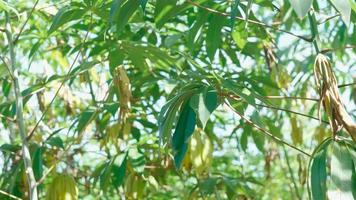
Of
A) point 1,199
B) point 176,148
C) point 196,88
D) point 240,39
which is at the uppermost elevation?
point 240,39

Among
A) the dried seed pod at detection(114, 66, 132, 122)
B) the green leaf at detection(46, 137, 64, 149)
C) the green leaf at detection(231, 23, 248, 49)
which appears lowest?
the green leaf at detection(46, 137, 64, 149)

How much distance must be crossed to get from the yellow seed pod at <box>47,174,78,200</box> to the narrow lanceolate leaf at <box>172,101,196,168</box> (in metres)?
0.42


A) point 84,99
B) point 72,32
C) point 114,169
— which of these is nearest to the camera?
point 114,169

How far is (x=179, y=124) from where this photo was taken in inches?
47.1

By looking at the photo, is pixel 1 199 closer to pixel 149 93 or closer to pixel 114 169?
pixel 114 169

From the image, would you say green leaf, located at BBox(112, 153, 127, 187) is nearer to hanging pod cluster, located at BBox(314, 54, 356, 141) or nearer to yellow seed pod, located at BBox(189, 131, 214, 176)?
yellow seed pod, located at BBox(189, 131, 214, 176)

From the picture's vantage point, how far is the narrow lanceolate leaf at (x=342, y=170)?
1027 mm

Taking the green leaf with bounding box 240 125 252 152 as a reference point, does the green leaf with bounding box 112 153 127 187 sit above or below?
below

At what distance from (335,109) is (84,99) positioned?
1678mm

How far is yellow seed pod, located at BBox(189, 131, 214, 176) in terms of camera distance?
4.90 feet

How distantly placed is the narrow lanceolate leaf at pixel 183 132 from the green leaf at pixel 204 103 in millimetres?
25

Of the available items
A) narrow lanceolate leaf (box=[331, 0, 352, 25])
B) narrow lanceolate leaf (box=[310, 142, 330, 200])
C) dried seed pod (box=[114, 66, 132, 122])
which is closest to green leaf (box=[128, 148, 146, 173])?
dried seed pod (box=[114, 66, 132, 122])

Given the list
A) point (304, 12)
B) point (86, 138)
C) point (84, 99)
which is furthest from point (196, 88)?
point (84, 99)

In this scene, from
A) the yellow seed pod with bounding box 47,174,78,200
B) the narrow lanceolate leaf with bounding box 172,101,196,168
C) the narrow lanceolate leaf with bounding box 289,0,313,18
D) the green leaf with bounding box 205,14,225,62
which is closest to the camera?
the narrow lanceolate leaf with bounding box 289,0,313,18
